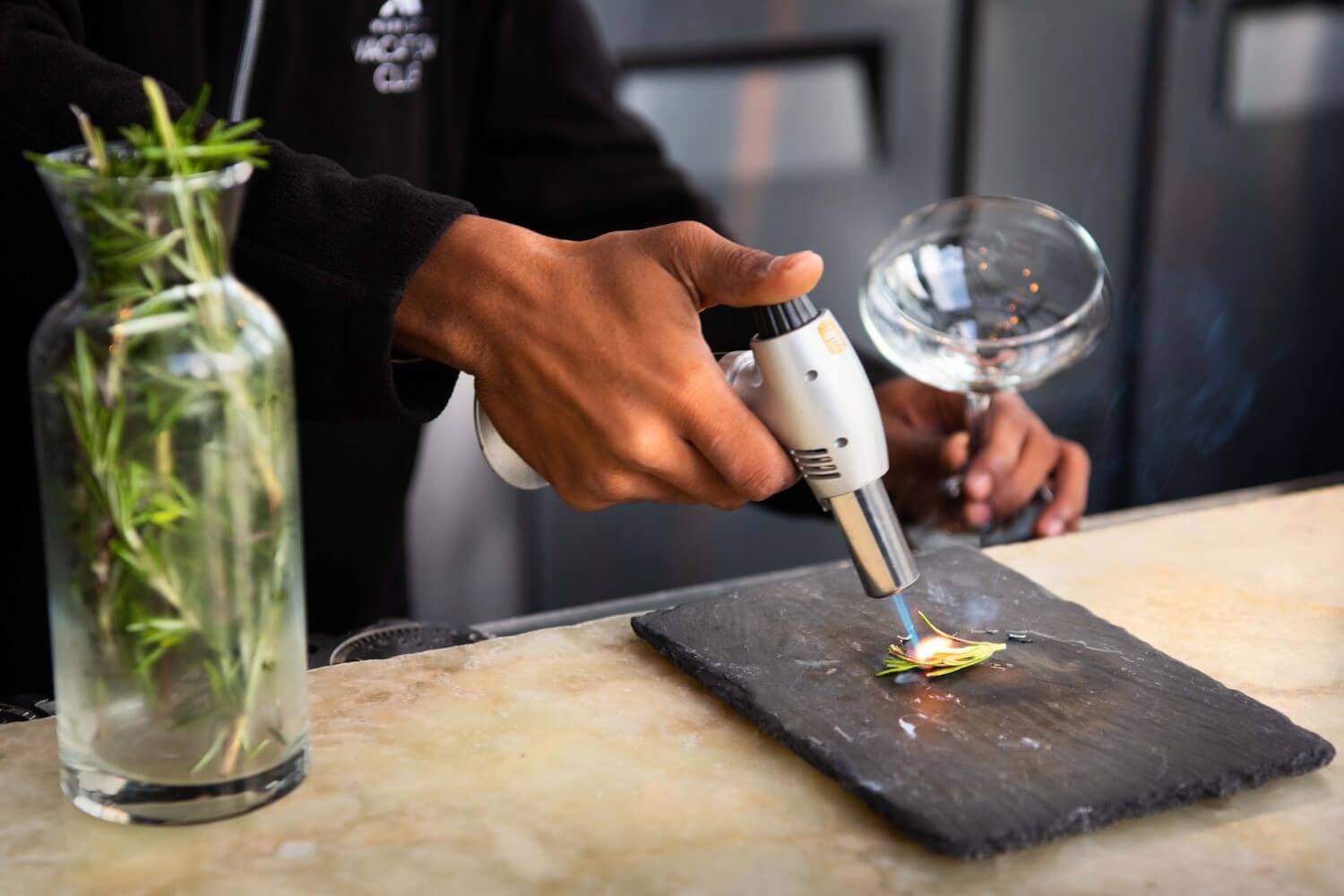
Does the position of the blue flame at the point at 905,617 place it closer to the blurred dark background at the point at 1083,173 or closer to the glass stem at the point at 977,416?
the glass stem at the point at 977,416

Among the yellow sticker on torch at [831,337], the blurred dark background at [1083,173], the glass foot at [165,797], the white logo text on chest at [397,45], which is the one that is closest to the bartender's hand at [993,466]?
the yellow sticker on torch at [831,337]

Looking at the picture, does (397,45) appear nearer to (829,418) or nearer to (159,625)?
(829,418)

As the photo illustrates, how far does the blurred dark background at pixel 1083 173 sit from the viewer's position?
2.50 m

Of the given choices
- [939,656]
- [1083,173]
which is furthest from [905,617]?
[1083,173]

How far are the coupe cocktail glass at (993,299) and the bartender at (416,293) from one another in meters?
0.11

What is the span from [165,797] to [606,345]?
0.32 m

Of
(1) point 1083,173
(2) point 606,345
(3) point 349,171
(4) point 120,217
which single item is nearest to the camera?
(4) point 120,217

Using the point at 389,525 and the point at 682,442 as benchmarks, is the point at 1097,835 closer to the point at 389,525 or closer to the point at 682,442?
the point at 682,442

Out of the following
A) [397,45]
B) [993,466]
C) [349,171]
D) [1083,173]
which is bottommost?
[993,466]

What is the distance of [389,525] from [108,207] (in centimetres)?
104

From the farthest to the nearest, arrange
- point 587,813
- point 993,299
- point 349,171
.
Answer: point 349,171, point 993,299, point 587,813

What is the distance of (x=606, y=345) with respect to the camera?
76 centimetres

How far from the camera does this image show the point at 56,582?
0.58 meters

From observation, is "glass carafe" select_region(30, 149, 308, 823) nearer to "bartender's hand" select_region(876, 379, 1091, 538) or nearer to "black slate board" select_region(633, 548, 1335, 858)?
"black slate board" select_region(633, 548, 1335, 858)
